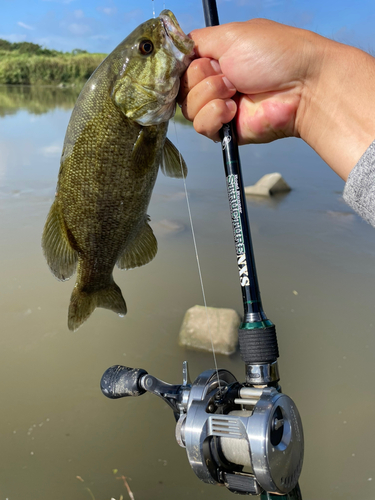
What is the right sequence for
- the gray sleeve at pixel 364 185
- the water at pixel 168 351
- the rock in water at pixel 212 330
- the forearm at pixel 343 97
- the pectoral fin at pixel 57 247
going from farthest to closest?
the rock in water at pixel 212 330
the water at pixel 168 351
the pectoral fin at pixel 57 247
the forearm at pixel 343 97
the gray sleeve at pixel 364 185

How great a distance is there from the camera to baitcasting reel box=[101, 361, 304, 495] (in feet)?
3.08

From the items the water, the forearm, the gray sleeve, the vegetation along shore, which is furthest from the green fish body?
the vegetation along shore

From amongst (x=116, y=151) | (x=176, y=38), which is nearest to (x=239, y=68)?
(x=176, y=38)

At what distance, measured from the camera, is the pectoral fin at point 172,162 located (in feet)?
4.87

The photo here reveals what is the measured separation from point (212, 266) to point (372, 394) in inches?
80.0

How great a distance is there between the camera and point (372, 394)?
287 cm

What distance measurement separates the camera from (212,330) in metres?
3.16

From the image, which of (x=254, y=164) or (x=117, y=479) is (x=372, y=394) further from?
(x=254, y=164)

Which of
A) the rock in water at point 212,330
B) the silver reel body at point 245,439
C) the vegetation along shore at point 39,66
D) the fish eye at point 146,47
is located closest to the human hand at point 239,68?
the fish eye at point 146,47

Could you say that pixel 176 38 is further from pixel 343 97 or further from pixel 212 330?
pixel 212 330

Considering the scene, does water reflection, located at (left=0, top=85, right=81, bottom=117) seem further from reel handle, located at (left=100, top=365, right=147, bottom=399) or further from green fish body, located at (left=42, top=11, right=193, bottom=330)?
reel handle, located at (left=100, top=365, right=147, bottom=399)

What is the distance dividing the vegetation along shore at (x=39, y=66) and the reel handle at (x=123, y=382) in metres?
17.2

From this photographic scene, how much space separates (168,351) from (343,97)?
2379 millimetres

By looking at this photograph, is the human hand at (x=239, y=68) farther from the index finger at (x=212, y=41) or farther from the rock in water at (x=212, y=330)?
the rock in water at (x=212, y=330)
